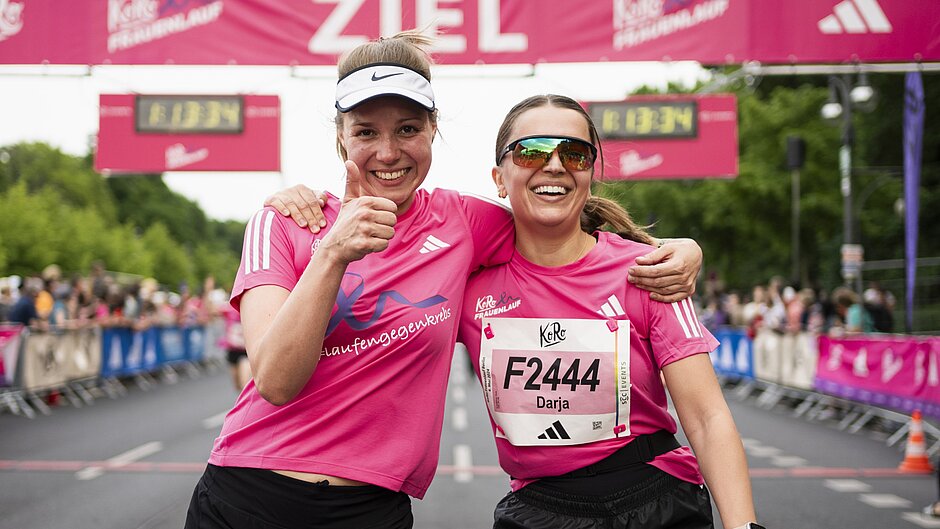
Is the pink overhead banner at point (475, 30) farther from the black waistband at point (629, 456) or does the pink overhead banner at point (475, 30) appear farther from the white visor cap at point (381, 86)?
the black waistband at point (629, 456)

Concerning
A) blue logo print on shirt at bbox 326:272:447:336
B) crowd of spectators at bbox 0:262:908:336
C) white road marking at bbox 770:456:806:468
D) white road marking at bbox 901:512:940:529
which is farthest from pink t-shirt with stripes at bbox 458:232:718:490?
crowd of spectators at bbox 0:262:908:336

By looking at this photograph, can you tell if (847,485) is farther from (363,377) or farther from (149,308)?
(149,308)

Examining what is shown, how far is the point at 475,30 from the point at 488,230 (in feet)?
14.7

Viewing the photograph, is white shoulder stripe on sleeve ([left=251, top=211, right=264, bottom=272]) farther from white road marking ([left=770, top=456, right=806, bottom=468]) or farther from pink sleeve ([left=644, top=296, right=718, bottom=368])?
white road marking ([left=770, top=456, right=806, bottom=468])

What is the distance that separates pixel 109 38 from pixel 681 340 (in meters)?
5.79

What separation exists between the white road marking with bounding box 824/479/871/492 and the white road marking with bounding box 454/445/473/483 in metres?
3.21

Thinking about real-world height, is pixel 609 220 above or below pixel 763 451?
above

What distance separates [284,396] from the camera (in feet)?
6.79

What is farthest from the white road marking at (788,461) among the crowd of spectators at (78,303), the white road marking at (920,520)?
the crowd of spectators at (78,303)

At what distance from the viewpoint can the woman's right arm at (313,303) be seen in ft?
6.53

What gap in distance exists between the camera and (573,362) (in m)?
2.65

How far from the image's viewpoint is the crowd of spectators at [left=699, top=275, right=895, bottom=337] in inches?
524

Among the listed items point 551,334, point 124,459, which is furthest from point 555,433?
point 124,459

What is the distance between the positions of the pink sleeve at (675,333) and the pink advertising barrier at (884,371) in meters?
8.08
